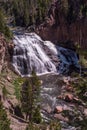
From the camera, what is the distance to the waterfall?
6744cm

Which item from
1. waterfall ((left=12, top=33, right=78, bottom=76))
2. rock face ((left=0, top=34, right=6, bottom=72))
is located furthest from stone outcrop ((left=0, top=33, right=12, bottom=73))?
waterfall ((left=12, top=33, right=78, bottom=76))

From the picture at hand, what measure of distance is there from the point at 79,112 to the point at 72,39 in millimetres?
64998

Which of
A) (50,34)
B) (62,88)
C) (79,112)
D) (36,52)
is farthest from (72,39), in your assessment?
(79,112)

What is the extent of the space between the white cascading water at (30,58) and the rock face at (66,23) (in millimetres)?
8678

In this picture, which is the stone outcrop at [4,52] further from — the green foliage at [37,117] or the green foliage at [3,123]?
the green foliage at [3,123]

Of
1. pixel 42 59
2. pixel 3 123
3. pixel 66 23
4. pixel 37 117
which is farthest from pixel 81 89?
pixel 66 23

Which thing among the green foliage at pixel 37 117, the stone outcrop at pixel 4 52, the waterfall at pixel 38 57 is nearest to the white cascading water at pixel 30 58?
the waterfall at pixel 38 57

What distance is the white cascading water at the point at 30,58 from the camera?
67.2m

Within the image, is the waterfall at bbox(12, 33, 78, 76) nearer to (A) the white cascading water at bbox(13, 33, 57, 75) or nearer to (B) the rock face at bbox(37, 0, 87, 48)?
(A) the white cascading water at bbox(13, 33, 57, 75)

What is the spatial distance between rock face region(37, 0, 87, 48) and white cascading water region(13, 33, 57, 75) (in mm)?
8678

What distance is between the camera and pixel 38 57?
70.5 m

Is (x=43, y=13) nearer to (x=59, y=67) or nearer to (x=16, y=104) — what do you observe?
(x=59, y=67)

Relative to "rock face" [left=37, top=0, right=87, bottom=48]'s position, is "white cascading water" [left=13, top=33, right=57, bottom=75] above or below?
below

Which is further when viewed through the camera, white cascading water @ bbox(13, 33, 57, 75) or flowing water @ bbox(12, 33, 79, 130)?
white cascading water @ bbox(13, 33, 57, 75)
